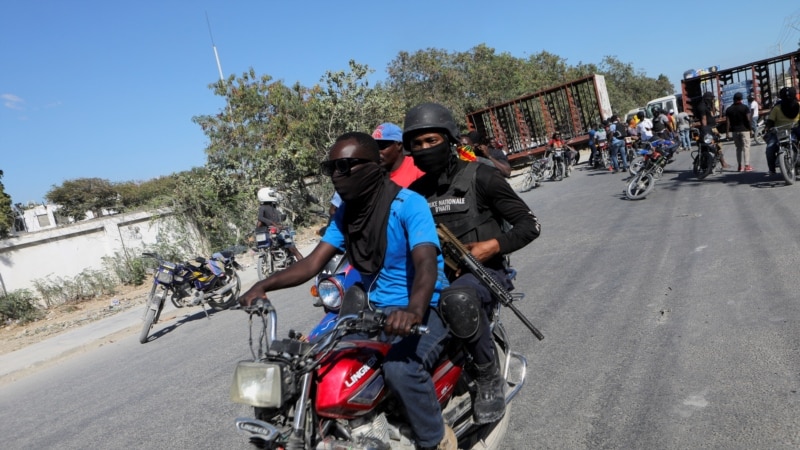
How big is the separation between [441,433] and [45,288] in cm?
1310

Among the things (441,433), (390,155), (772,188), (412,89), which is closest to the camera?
(441,433)

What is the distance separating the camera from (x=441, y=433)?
8.89 feet

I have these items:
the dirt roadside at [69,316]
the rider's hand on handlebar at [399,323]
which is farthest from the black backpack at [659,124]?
the rider's hand on handlebar at [399,323]

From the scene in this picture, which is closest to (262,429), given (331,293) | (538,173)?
(331,293)

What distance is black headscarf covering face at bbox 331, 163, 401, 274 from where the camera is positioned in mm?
2768

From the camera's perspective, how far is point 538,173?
797 inches

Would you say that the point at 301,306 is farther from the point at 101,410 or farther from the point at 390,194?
the point at 390,194

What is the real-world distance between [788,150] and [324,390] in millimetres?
11648

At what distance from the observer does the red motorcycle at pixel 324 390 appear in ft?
7.36

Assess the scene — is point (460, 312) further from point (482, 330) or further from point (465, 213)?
point (465, 213)

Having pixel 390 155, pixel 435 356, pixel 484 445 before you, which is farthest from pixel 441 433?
pixel 390 155

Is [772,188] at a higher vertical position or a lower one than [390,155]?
lower

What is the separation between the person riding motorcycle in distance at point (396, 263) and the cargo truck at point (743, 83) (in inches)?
902

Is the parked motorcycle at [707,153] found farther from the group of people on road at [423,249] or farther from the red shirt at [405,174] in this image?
the group of people on road at [423,249]
